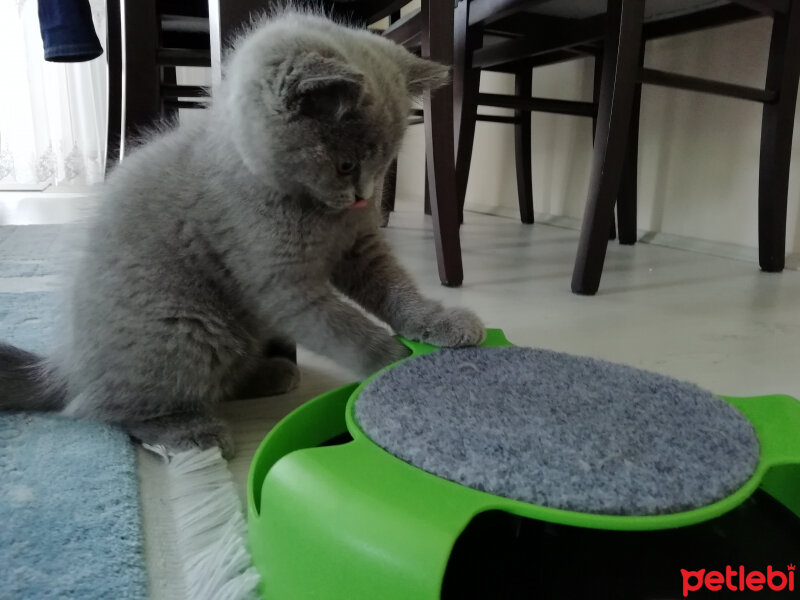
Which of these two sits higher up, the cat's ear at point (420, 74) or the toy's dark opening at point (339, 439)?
the cat's ear at point (420, 74)

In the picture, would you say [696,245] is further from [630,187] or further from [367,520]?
[367,520]

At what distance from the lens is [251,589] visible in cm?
46

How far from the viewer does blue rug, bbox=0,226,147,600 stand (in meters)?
0.45

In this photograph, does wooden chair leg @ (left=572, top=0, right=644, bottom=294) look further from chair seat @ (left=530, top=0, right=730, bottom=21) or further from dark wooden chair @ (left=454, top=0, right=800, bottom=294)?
chair seat @ (left=530, top=0, right=730, bottom=21)

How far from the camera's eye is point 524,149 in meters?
2.40

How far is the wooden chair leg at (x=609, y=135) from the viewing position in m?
1.21

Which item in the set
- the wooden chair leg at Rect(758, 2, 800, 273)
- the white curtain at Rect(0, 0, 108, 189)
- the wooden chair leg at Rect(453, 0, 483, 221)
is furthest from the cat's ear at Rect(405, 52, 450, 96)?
the white curtain at Rect(0, 0, 108, 189)

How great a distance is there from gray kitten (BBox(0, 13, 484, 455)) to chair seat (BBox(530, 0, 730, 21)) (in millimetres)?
994

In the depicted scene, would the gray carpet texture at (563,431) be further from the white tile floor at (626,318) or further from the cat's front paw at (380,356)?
the white tile floor at (626,318)

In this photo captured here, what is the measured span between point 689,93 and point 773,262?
0.60 meters

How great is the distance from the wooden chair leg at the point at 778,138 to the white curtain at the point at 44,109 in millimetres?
2602

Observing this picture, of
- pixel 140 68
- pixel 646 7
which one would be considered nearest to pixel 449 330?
pixel 140 68

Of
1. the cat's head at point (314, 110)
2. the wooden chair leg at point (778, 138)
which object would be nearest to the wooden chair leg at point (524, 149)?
the wooden chair leg at point (778, 138)

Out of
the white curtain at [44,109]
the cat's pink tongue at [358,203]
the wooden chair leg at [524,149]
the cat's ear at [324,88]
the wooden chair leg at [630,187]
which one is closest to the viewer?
the cat's ear at [324,88]
